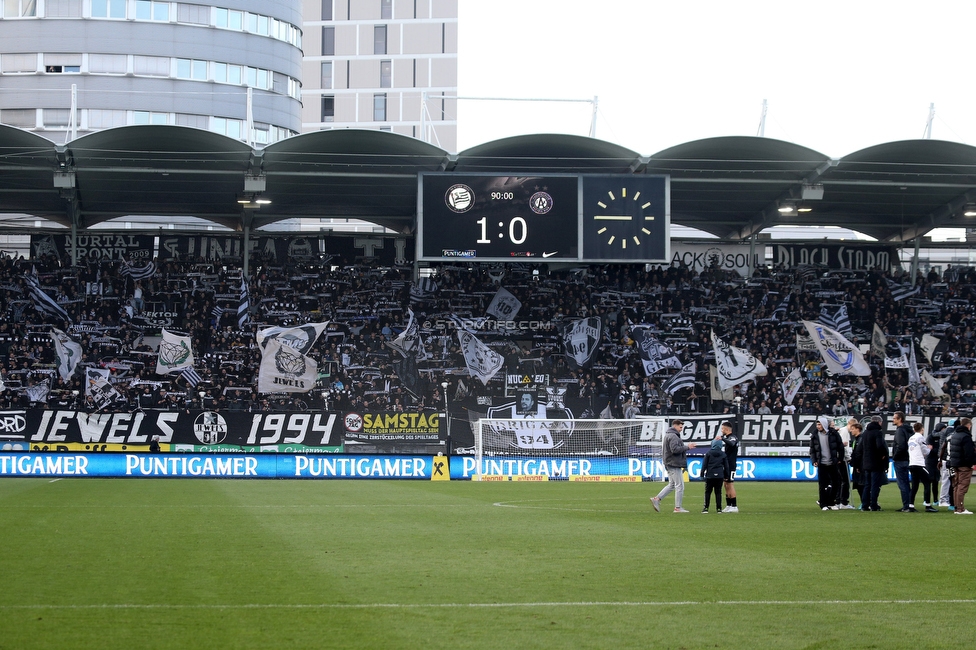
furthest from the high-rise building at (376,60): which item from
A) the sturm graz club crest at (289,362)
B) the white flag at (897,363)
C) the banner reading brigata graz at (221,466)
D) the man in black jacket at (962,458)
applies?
the man in black jacket at (962,458)

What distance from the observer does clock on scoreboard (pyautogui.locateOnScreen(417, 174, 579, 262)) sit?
37.1 metres

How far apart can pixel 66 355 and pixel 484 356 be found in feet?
50.9

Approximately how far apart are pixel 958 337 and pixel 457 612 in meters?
40.5

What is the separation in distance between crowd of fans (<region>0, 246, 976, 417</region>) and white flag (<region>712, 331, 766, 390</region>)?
688 mm

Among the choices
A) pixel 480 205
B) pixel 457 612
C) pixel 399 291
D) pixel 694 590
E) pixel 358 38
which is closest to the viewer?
pixel 457 612

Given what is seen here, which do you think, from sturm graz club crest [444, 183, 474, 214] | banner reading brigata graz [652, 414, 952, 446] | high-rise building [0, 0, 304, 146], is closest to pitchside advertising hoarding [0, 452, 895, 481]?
banner reading brigata graz [652, 414, 952, 446]

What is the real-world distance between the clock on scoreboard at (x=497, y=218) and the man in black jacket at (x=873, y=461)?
18.0 metres

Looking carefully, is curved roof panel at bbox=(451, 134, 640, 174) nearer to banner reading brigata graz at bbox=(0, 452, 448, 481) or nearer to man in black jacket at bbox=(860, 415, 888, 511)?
banner reading brigata graz at bbox=(0, 452, 448, 481)

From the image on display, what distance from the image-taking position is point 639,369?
42844 millimetres

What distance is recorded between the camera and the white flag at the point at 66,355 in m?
39.9

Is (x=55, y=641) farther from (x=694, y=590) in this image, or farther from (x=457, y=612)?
(x=694, y=590)

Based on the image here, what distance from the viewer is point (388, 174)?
39.6 meters

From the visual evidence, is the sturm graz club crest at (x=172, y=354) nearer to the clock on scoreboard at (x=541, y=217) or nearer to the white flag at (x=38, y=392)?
the white flag at (x=38, y=392)

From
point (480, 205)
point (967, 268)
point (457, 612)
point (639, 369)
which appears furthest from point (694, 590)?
point (967, 268)
